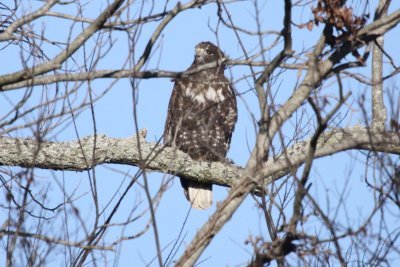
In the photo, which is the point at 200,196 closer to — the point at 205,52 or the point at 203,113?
the point at 203,113

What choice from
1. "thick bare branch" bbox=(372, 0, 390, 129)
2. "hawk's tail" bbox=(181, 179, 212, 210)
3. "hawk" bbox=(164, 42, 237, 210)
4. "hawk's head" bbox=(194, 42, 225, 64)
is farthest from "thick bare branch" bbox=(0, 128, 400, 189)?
"hawk's head" bbox=(194, 42, 225, 64)

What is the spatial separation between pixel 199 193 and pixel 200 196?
0.12 ft

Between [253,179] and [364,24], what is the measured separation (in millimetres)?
991

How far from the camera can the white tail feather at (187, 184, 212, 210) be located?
24.5 ft

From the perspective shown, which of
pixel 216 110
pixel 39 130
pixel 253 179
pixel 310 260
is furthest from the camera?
pixel 216 110

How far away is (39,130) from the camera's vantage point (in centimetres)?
408

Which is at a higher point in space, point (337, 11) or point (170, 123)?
point (170, 123)

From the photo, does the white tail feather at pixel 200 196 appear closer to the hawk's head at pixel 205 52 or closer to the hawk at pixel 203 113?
the hawk at pixel 203 113

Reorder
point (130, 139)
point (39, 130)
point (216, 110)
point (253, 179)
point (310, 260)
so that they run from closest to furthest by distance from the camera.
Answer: point (253, 179) → point (39, 130) → point (310, 260) → point (130, 139) → point (216, 110)

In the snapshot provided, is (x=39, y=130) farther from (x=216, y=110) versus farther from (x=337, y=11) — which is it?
(x=216, y=110)

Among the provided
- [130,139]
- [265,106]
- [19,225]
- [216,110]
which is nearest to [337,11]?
[265,106]

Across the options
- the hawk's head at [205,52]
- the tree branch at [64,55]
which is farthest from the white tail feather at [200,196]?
the tree branch at [64,55]

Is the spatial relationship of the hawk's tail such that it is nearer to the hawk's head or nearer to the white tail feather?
the white tail feather

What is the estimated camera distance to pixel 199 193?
7516mm
